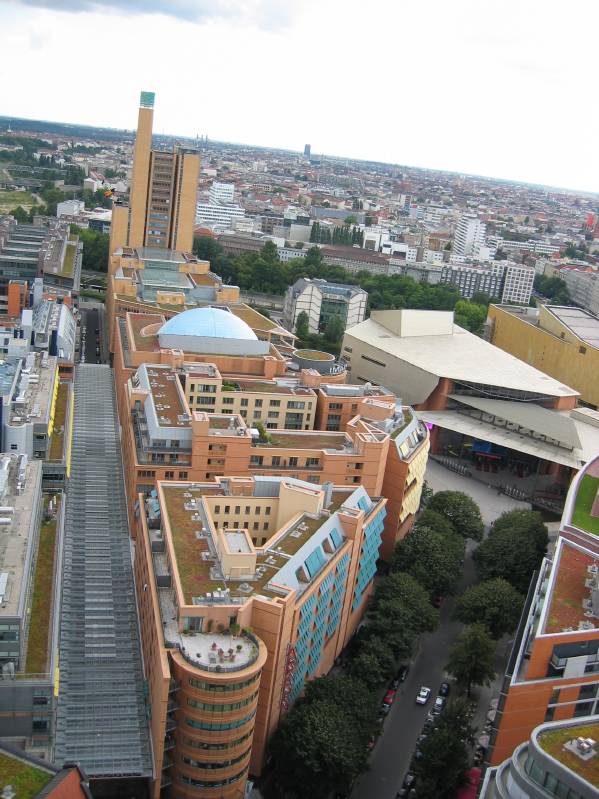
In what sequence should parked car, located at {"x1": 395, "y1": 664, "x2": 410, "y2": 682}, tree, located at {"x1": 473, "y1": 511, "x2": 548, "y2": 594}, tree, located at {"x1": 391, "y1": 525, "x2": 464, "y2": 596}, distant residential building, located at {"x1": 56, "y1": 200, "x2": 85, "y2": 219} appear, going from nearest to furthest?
parked car, located at {"x1": 395, "y1": 664, "x2": 410, "y2": 682}
tree, located at {"x1": 391, "y1": 525, "x2": 464, "y2": 596}
tree, located at {"x1": 473, "y1": 511, "x2": 548, "y2": 594}
distant residential building, located at {"x1": 56, "y1": 200, "x2": 85, "y2": 219}

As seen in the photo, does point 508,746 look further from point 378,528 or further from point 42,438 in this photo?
point 42,438

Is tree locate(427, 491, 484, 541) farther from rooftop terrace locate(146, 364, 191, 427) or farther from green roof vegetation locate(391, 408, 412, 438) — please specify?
rooftop terrace locate(146, 364, 191, 427)

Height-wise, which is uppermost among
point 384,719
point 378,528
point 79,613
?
point 378,528

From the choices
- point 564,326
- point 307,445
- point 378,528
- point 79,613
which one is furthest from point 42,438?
point 564,326

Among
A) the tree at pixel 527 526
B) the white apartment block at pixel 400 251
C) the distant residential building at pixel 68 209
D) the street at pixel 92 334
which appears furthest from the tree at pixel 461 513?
the distant residential building at pixel 68 209

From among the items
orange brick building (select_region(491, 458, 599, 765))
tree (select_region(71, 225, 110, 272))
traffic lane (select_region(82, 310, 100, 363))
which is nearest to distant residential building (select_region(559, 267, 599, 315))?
tree (select_region(71, 225, 110, 272))
